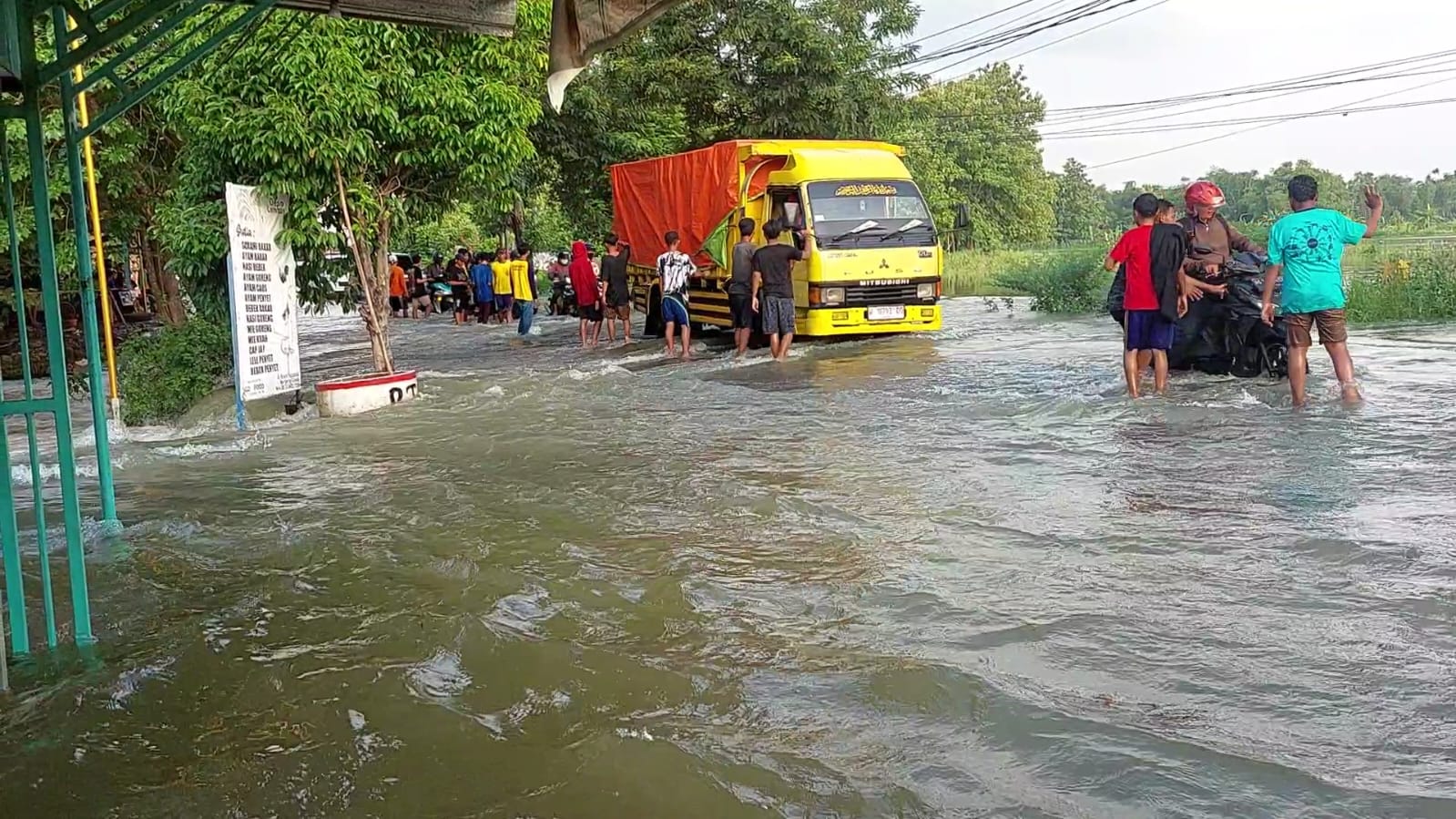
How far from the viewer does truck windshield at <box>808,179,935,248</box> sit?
571 inches

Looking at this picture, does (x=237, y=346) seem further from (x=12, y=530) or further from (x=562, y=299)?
(x=562, y=299)

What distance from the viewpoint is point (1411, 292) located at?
50.1ft

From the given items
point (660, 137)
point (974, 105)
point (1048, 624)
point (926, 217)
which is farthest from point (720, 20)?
point (974, 105)

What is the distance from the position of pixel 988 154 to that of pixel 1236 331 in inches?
1664

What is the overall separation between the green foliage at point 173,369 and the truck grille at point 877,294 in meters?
7.06

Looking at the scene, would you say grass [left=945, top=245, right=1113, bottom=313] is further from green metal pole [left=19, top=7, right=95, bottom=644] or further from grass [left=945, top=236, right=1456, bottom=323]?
green metal pole [left=19, top=7, right=95, bottom=644]

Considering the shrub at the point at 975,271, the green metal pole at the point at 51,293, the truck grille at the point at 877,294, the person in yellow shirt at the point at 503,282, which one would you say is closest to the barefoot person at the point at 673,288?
the truck grille at the point at 877,294

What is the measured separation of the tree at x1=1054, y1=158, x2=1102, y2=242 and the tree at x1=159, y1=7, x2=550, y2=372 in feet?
195

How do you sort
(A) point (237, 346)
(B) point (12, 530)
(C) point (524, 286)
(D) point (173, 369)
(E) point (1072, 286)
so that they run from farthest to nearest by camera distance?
(C) point (524, 286)
(E) point (1072, 286)
(D) point (173, 369)
(A) point (237, 346)
(B) point (12, 530)

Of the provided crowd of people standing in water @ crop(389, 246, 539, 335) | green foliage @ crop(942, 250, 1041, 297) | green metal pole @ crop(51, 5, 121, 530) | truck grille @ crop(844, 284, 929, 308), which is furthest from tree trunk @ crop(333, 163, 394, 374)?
green foliage @ crop(942, 250, 1041, 297)

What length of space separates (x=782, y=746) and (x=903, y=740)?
14.3 inches

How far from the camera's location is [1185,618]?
4422 mm

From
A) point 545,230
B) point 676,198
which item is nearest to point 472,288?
point 676,198

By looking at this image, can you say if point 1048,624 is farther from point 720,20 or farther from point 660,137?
point 720,20
